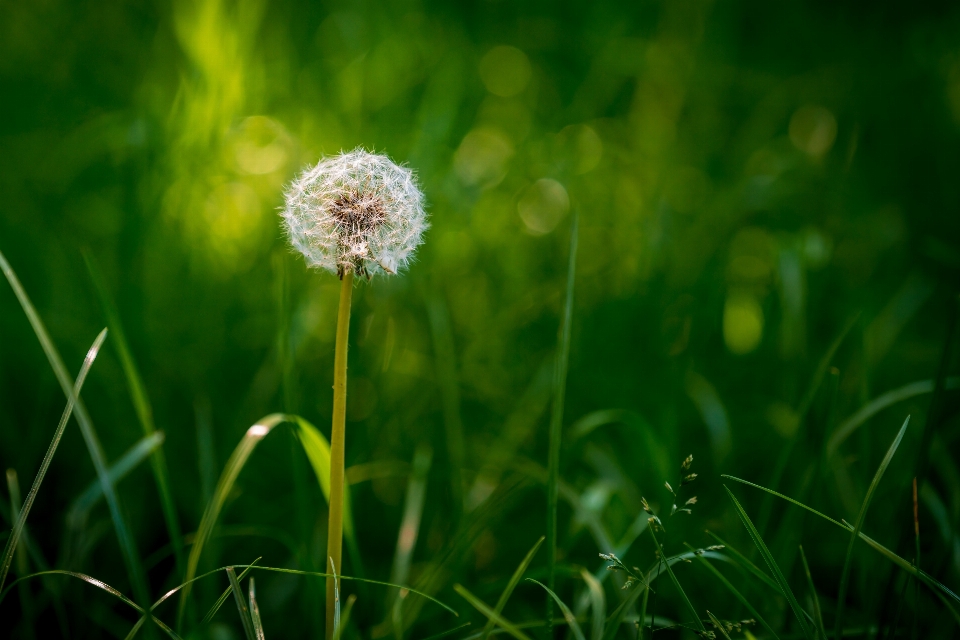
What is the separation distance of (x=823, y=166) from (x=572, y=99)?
5.46 ft

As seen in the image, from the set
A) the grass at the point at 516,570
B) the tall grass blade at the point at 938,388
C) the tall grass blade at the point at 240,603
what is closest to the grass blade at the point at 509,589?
the grass at the point at 516,570

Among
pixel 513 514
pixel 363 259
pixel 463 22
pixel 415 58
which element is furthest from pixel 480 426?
pixel 463 22

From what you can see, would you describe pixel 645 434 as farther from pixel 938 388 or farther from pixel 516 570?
pixel 938 388

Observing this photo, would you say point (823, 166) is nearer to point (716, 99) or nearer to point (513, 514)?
point (716, 99)

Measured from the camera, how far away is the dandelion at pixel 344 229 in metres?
1.02

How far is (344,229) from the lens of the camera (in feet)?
3.55

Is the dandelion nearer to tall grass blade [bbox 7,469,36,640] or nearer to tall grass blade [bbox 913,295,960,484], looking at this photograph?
tall grass blade [bbox 7,469,36,640]

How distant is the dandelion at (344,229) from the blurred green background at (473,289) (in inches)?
9.9

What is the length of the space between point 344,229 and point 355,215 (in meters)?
0.03

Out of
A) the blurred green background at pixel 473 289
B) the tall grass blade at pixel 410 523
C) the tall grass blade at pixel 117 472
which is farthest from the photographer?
the blurred green background at pixel 473 289

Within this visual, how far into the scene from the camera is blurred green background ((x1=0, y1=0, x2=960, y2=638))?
79.3 inches

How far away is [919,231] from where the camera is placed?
3.76 metres

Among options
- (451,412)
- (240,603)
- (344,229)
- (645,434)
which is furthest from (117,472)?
(645,434)

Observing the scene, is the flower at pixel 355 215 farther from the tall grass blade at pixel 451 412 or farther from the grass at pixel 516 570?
the tall grass blade at pixel 451 412
